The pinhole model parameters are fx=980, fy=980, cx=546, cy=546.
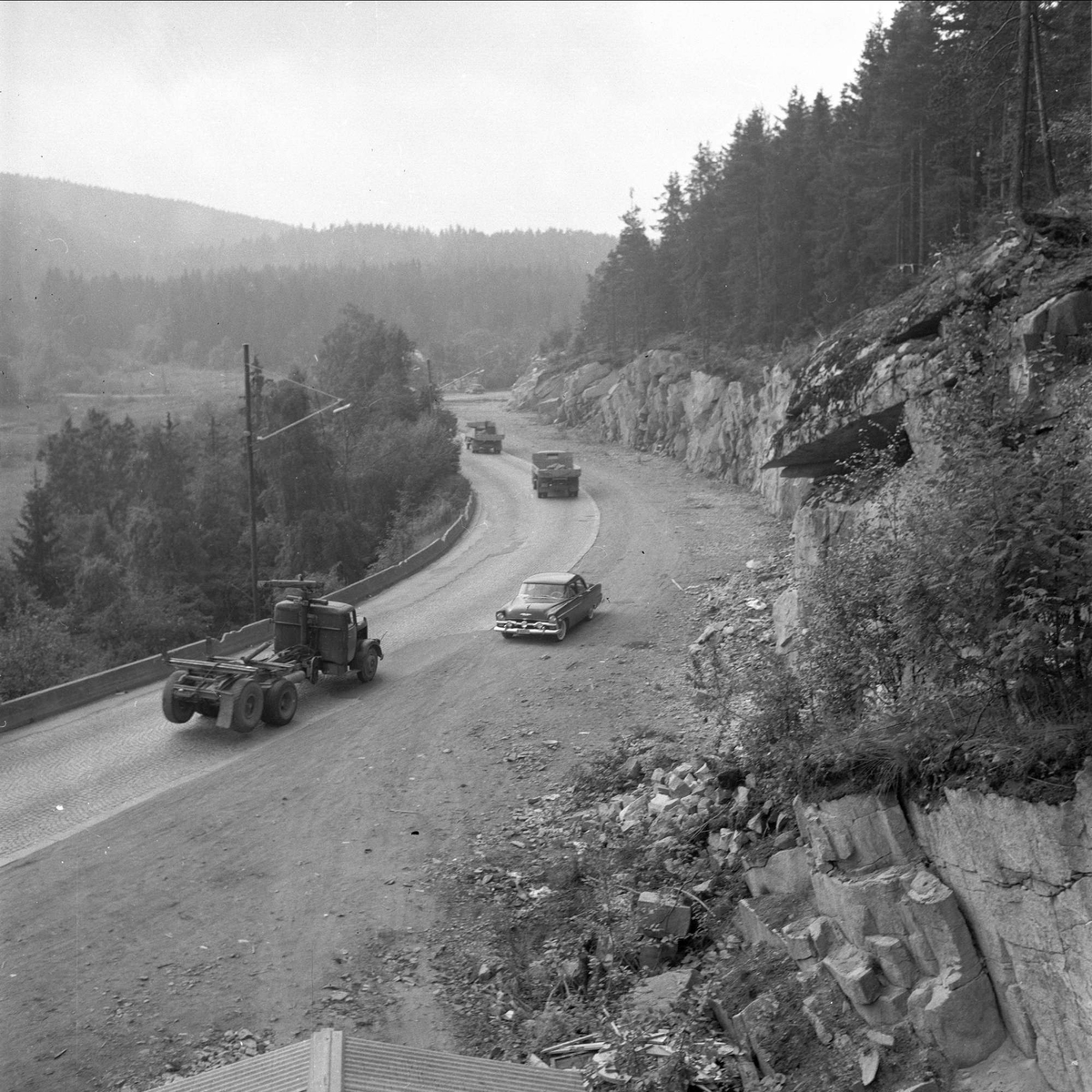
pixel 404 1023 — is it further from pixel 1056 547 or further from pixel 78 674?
pixel 78 674

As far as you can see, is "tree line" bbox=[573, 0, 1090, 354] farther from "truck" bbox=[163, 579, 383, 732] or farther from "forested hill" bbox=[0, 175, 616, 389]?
"forested hill" bbox=[0, 175, 616, 389]

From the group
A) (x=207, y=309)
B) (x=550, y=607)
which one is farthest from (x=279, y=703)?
(x=207, y=309)

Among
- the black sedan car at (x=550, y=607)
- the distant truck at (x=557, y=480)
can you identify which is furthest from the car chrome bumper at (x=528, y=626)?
the distant truck at (x=557, y=480)

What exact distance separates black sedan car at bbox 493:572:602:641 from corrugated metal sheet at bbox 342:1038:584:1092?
53.9 feet

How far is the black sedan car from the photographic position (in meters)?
22.6

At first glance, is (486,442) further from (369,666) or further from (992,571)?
(992,571)

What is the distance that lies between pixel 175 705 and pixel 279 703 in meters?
1.78

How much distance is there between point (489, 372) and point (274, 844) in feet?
426

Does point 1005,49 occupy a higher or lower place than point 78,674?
higher

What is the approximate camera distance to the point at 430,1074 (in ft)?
18.8

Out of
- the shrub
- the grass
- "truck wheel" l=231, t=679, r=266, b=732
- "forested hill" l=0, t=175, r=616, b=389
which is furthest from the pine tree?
"forested hill" l=0, t=175, r=616, b=389

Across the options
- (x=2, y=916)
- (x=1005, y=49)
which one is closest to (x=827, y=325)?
(x=1005, y=49)

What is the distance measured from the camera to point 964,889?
7.89 metres

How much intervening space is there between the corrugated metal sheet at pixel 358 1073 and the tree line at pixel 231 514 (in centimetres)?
2989
